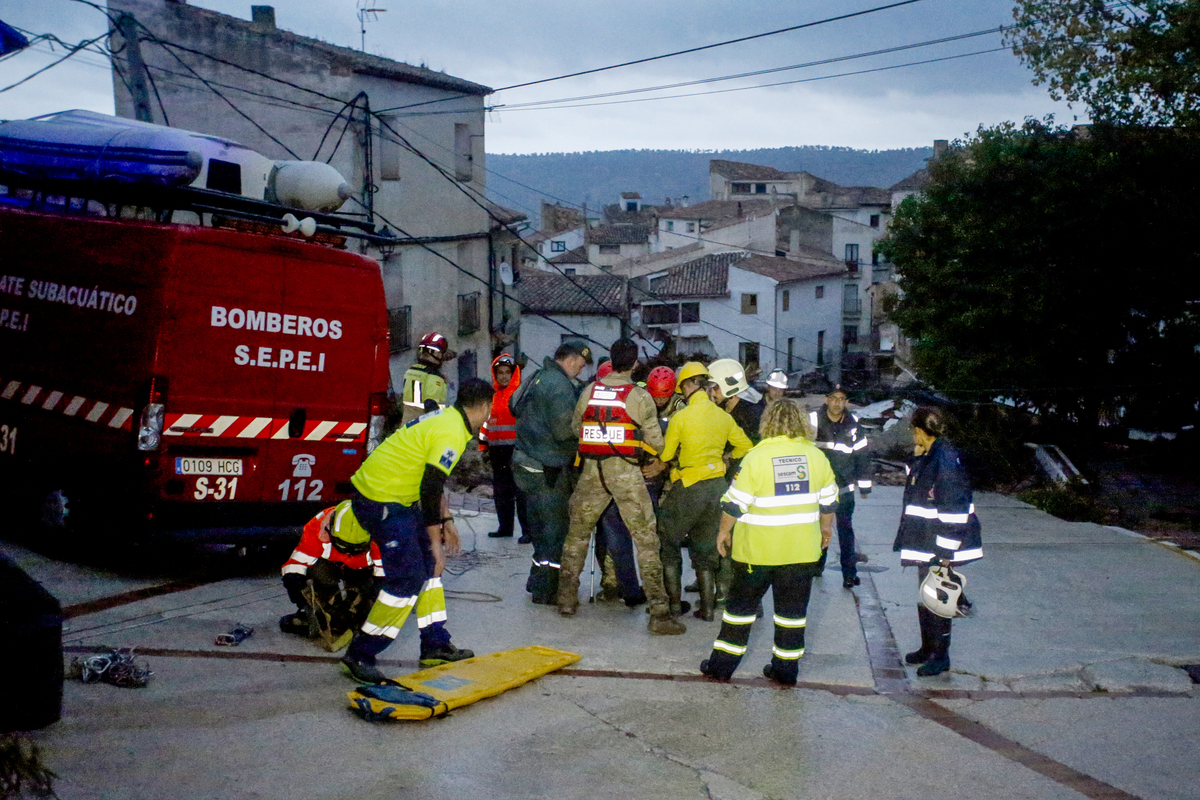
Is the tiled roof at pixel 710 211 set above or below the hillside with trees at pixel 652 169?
below

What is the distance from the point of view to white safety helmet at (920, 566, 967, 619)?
6379mm

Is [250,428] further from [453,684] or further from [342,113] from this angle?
[342,113]

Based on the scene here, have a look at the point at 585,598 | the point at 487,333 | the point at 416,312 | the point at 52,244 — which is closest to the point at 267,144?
the point at 416,312

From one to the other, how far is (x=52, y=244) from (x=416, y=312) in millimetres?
20421

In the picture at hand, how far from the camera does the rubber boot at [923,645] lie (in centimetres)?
653

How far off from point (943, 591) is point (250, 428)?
15.5 feet

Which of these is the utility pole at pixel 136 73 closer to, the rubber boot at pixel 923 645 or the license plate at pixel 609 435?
the license plate at pixel 609 435

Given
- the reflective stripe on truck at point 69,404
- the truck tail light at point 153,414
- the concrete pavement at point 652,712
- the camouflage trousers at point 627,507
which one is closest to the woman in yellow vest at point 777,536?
the concrete pavement at point 652,712

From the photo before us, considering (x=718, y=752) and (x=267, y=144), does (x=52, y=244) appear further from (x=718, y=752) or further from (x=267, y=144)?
(x=267, y=144)

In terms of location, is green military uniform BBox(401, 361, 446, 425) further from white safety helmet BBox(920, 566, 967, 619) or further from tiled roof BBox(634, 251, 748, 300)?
tiled roof BBox(634, 251, 748, 300)

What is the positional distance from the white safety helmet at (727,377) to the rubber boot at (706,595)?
1.33 meters

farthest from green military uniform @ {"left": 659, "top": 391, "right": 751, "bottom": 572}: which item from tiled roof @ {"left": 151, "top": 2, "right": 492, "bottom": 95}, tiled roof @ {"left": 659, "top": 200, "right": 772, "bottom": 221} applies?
tiled roof @ {"left": 659, "top": 200, "right": 772, "bottom": 221}

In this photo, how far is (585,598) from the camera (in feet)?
27.4

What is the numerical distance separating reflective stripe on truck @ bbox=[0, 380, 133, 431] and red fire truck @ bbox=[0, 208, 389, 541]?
0.01 metres
